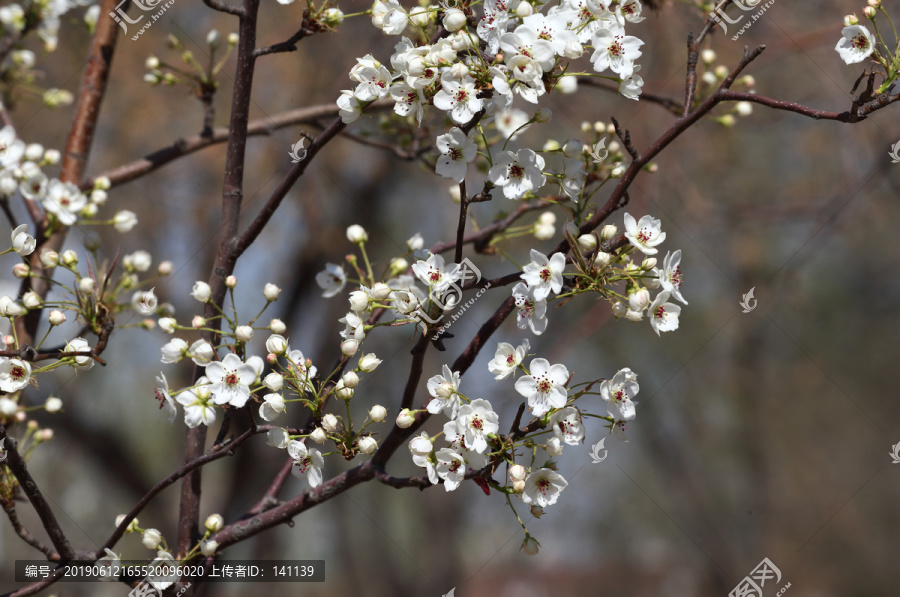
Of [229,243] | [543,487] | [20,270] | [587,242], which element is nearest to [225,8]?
[229,243]

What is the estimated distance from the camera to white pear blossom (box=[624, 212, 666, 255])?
5.07ft

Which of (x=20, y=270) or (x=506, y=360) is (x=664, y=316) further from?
(x=20, y=270)

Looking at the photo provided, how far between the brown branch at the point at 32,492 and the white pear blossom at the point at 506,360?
112 cm

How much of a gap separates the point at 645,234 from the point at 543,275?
0.28 meters

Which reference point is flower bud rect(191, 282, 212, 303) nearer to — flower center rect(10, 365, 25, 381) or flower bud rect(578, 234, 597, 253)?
flower center rect(10, 365, 25, 381)

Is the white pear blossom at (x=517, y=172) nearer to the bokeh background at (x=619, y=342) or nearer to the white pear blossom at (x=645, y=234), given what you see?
the white pear blossom at (x=645, y=234)

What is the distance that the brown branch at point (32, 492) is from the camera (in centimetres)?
158

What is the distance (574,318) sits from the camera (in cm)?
895

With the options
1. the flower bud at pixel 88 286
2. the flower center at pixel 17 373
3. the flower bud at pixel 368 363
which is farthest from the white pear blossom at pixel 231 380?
the flower bud at pixel 88 286

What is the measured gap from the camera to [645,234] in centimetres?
159

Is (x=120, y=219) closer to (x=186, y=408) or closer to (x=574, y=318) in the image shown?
(x=186, y=408)

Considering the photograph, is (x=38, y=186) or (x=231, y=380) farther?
(x=38, y=186)

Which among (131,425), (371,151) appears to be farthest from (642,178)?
(131,425)

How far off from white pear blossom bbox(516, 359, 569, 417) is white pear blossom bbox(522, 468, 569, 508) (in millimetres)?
159
